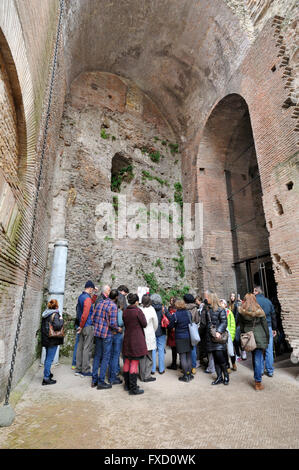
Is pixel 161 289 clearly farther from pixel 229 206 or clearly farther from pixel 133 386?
pixel 133 386

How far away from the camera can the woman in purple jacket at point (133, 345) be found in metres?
4.05

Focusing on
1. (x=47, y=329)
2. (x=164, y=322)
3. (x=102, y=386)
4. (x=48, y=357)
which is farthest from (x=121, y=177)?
(x=102, y=386)

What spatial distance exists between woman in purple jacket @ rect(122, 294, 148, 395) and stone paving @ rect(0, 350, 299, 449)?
199 mm

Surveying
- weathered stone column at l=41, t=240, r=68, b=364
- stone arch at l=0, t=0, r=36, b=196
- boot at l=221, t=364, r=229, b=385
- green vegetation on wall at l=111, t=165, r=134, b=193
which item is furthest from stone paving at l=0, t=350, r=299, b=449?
green vegetation on wall at l=111, t=165, r=134, b=193

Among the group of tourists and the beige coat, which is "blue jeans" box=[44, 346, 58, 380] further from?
the beige coat

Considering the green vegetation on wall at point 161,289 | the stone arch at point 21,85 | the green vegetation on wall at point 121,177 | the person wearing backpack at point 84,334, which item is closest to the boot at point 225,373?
the person wearing backpack at point 84,334

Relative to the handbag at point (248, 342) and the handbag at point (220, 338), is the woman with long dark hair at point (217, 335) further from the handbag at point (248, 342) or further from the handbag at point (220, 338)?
the handbag at point (248, 342)

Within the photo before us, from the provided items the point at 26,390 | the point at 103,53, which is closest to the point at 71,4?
the point at 103,53

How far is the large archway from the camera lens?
9547 mm

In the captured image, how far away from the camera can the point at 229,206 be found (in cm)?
1043

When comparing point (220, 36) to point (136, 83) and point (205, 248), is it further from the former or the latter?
point (205, 248)

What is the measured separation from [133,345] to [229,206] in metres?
7.69
